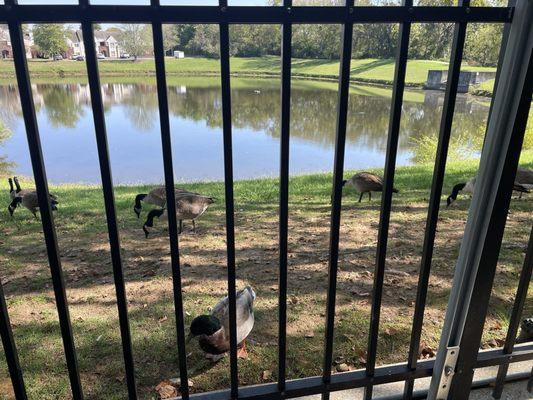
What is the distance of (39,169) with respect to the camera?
1.33m

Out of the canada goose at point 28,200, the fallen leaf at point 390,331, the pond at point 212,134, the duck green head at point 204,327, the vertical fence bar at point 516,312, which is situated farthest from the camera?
the pond at point 212,134

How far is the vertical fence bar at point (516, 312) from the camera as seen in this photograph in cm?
184

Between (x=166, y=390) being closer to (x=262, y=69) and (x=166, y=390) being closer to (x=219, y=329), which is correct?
(x=219, y=329)

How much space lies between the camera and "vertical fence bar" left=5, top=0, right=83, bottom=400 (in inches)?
47.2

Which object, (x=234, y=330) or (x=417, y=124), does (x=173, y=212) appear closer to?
(x=234, y=330)

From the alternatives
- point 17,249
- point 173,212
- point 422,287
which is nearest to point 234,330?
point 173,212

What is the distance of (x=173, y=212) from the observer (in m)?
1.51

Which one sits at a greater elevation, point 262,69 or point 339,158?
point 339,158

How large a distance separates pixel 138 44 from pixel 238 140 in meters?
35.2

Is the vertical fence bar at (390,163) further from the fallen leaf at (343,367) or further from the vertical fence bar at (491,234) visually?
the fallen leaf at (343,367)

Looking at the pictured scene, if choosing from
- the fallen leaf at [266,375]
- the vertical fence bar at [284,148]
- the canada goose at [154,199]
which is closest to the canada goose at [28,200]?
the canada goose at [154,199]

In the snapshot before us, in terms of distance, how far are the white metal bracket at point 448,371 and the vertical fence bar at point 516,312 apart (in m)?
0.29

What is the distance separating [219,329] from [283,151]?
4.41 ft

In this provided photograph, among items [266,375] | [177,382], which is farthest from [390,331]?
[177,382]
